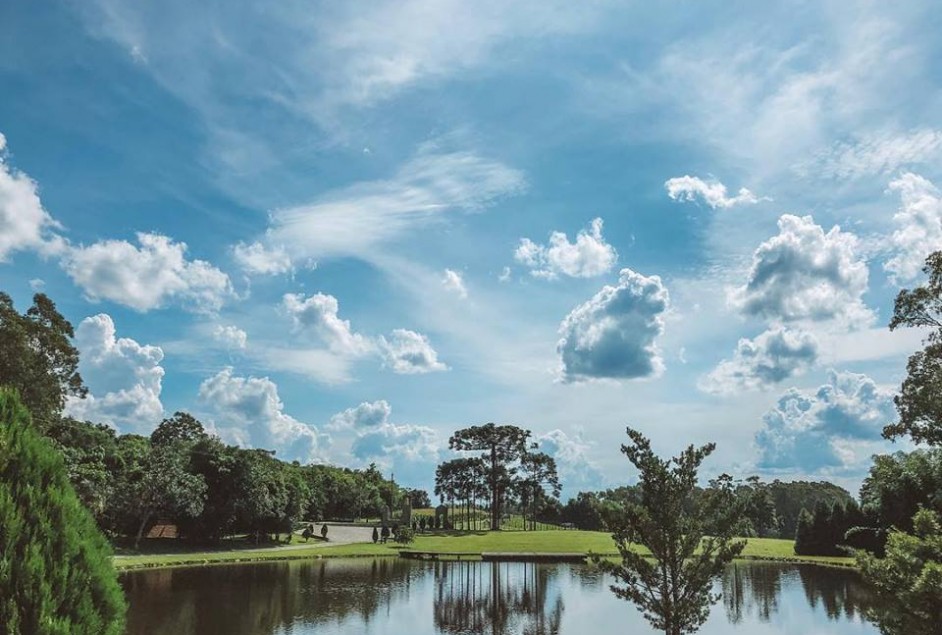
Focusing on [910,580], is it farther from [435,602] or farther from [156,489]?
[156,489]

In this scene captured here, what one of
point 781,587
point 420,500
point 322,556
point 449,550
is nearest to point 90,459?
point 322,556

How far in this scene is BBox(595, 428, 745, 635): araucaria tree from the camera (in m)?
11.3

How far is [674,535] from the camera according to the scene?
11.3m

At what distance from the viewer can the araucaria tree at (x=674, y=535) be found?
1133cm

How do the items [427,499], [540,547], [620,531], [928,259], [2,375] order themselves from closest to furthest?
[620,531] → [928,259] → [2,375] → [540,547] → [427,499]

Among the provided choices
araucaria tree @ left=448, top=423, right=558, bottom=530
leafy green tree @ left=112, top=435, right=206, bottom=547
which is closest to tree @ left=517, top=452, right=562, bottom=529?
araucaria tree @ left=448, top=423, right=558, bottom=530

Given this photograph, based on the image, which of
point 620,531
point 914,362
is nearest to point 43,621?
point 620,531

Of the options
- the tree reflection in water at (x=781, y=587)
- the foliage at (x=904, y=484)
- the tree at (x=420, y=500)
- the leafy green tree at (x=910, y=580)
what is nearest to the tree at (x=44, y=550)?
the leafy green tree at (x=910, y=580)

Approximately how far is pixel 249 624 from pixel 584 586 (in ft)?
Result: 71.0

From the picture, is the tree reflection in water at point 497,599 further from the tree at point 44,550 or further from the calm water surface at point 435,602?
the tree at point 44,550

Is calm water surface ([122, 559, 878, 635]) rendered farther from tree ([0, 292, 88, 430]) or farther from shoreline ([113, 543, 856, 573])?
tree ([0, 292, 88, 430])

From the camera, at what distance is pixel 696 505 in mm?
11836

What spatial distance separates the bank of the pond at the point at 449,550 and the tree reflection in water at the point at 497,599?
220 inches

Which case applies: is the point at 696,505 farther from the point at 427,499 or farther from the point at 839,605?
the point at 427,499
